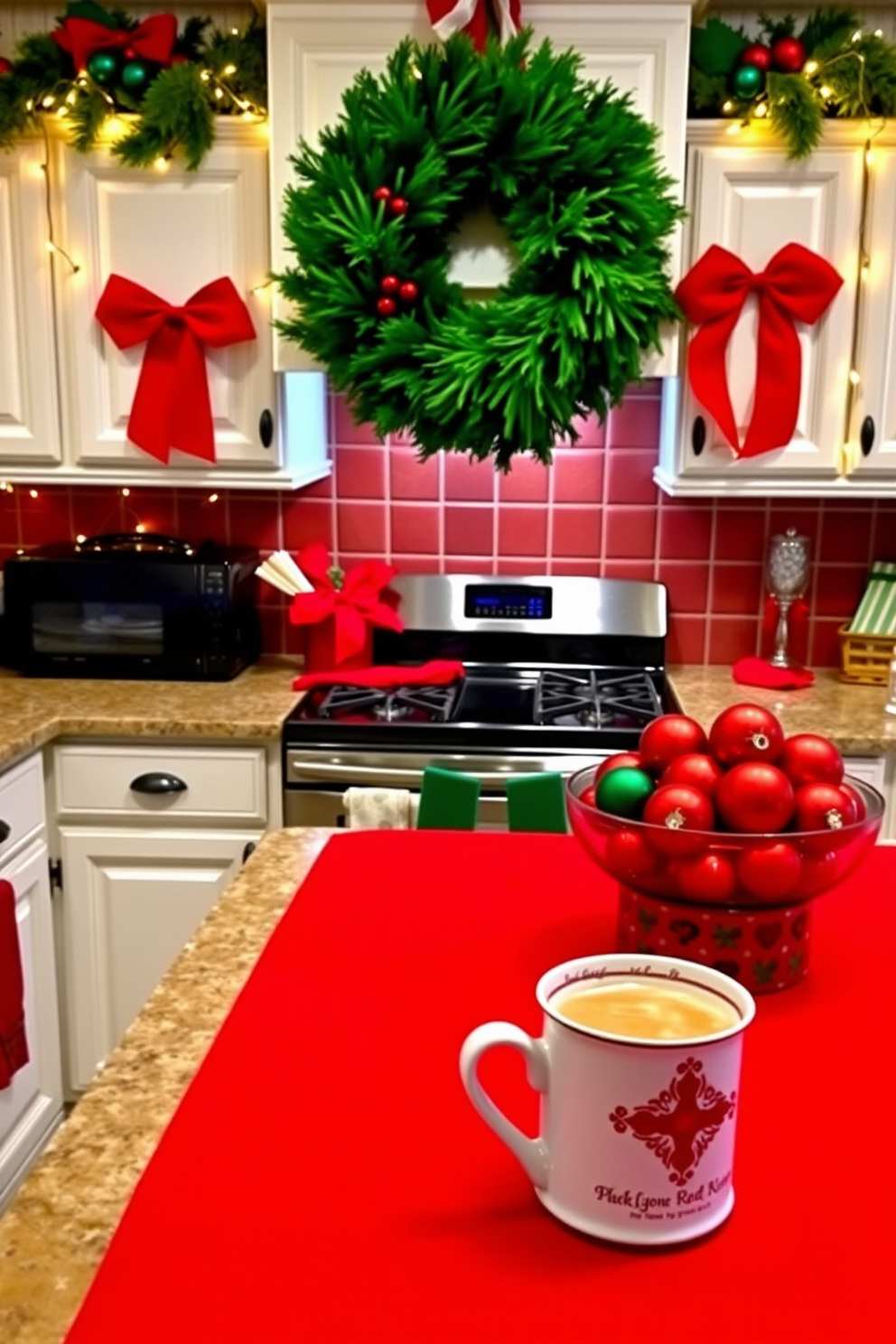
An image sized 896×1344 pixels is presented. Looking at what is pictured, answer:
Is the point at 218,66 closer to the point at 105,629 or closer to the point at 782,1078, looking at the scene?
the point at 105,629

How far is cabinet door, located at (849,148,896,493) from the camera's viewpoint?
244 centimetres

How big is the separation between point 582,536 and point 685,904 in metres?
1.96

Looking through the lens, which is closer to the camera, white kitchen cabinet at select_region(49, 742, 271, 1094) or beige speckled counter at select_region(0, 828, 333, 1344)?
beige speckled counter at select_region(0, 828, 333, 1344)

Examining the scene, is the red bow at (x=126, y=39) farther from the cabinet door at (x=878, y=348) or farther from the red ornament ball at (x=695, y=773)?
the red ornament ball at (x=695, y=773)

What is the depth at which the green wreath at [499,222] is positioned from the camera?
2113 mm

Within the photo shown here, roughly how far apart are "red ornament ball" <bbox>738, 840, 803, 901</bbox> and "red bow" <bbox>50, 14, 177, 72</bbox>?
6.98ft

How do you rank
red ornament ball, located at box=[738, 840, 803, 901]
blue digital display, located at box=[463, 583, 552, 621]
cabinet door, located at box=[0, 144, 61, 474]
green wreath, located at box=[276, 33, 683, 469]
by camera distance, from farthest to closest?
blue digital display, located at box=[463, 583, 552, 621], cabinet door, located at box=[0, 144, 61, 474], green wreath, located at box=[276, 33, 683, 469], red ornament ball, located at box=[738, 840, 803, 901]

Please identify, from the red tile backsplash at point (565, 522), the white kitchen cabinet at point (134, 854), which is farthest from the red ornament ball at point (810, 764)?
the red tile backsplash at point (565, 522)

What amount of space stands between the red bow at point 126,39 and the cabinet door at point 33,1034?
1548 mm

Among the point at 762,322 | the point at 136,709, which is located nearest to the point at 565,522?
the point at 762,322

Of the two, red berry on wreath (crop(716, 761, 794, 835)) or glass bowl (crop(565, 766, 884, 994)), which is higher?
red berry on wreath (crop(716, 761, 794, 835))

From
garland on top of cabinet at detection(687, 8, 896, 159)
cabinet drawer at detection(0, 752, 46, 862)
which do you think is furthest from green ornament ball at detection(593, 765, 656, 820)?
garland on top of cabinet at detection(687, 8, 896, 159)

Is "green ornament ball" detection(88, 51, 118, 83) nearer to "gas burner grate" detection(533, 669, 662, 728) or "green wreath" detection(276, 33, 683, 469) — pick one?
"green wreath" detection(276, 33, 683, 469)

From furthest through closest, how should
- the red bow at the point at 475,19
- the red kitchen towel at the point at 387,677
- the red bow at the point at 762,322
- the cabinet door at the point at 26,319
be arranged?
the red kitchen towel at the point at 387,677 < the cabinet door at the point at 26,319 < the red bow at the point at 762,322 < the red bow at the point at 475,19
